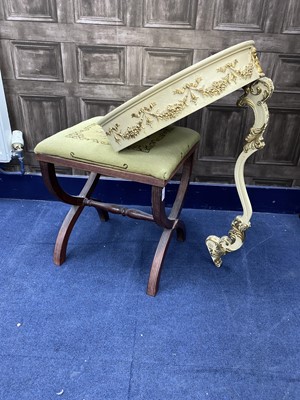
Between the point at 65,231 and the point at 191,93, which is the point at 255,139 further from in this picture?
the point at 65,231

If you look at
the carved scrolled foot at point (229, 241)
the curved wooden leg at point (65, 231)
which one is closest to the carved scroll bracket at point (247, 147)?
the carved scrolled foot at point (229, 241)

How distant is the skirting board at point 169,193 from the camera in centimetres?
155

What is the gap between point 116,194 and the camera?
159 centimetres

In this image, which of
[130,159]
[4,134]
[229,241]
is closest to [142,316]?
[229,241]

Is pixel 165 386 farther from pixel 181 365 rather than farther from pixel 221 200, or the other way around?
pixel 221 200

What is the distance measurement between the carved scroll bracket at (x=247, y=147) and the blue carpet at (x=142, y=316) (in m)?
0.11

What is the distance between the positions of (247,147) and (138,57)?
0.61m

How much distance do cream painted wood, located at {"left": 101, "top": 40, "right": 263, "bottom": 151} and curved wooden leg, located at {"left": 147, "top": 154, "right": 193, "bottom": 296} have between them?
0.69ft

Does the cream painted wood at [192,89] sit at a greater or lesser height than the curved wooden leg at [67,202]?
greater

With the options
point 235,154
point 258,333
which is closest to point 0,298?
point 258,333

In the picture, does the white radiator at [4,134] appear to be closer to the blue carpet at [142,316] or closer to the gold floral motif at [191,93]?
the blue carpet at [142,316]

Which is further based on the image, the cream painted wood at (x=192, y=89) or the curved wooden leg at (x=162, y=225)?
the curved wooden leg at (x=162, y=225)

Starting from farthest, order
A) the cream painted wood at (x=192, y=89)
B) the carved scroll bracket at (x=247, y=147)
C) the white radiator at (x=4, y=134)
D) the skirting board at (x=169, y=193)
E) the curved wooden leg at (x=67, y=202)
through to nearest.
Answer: the skirting board at (x=169, y=193) → the white radiator at (x=4, y=134) → the curved wooden leg at (x=67, y=202) → the carved scroll bracket at (x=247, y=147) → the cream painted wood at (x=192, y=89)

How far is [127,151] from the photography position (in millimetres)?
972
